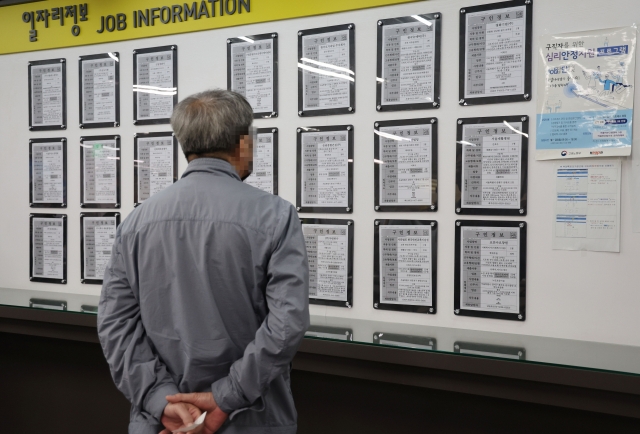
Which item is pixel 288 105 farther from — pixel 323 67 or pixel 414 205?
pixel 414 205

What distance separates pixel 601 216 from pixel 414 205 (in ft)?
2.21

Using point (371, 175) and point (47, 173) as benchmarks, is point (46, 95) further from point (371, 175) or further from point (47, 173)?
point (371, 175)

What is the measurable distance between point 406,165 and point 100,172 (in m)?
1.64

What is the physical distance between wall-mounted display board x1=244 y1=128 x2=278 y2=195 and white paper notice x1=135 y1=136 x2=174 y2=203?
48 centimetres

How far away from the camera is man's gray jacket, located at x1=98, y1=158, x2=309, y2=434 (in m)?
1.46

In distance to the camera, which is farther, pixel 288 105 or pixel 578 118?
pixel 288 105

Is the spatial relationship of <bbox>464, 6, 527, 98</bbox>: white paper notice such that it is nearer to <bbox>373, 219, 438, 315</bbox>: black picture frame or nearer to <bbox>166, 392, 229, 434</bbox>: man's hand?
<bbox>373, 219, 438, 315</bbox>: black picture frame

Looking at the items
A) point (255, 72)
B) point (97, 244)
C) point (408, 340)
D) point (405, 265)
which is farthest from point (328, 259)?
point (97, 244)

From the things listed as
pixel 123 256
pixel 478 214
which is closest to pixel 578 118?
pixel 478 214

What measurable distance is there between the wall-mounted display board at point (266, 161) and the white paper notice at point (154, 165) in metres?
0.48

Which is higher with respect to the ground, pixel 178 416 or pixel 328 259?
pixel 328 259

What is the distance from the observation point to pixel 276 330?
4.70ft

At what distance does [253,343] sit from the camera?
57.4 inches

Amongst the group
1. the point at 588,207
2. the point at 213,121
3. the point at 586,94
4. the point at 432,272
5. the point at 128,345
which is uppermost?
the point at 586,94
